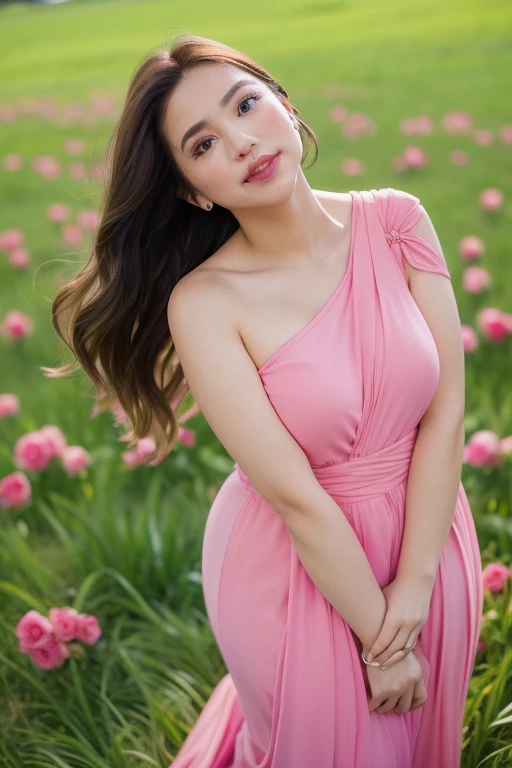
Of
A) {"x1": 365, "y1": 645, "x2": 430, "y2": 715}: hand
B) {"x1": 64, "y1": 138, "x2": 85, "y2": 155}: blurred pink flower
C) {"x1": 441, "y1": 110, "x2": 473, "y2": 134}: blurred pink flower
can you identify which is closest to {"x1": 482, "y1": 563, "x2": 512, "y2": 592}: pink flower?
{"x1": 365, "y1": 645, "x2": 430, "y2": 715}: hand

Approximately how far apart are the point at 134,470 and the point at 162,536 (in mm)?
349

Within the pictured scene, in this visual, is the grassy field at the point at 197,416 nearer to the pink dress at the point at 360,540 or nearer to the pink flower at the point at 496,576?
the pink flower at the point at 496,576

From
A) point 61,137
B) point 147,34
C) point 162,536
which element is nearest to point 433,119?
point 147,34

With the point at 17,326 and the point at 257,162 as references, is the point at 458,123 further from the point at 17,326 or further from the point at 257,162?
the point at 257,162

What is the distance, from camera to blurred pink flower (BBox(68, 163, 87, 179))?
3676 mm

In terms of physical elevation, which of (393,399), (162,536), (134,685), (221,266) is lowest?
(134,685)

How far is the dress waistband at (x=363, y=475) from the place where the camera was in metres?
1.20

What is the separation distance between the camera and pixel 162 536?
1.89 m

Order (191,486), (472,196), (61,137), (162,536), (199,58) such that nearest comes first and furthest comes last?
(199,58), (162,536), (191,486), (472,196), (61,137)

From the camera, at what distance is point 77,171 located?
3.68 metres

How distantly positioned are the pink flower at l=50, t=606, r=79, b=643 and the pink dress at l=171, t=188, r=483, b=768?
1.27ft

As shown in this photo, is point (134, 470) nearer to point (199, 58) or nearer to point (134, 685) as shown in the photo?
point (134, 685)

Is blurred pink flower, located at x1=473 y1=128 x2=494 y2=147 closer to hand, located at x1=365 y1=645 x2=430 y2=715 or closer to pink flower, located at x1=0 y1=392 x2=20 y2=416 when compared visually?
pink flower, located at x1=0 y1=392 x2=20 y2=416

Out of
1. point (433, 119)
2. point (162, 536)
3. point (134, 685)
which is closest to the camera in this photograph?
point (134, 685)
